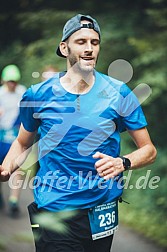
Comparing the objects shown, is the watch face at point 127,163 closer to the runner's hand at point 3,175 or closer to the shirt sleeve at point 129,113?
the shirt sleeve at point 129,113

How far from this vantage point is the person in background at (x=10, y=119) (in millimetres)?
8680

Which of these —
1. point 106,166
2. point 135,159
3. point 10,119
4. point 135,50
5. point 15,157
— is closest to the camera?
point 106,166

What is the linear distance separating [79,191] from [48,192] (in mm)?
212

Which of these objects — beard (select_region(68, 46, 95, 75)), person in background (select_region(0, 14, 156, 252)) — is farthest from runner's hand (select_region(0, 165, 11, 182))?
beard (select_region(68, 46, 95, 75))

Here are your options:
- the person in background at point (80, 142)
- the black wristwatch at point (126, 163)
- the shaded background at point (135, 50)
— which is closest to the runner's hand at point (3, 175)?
the person in background at point (80, 142)

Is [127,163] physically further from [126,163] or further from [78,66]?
[78,66]

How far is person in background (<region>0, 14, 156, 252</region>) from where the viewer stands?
400cm

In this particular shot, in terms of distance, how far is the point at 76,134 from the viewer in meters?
4.02

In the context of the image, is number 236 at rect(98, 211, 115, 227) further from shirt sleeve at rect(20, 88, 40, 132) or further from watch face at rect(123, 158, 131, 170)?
shirt sleeve at rect(20, 88, 40, 132)

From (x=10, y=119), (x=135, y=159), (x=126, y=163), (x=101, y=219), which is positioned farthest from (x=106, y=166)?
(x=10, y=119)

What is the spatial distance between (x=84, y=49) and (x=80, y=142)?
590 mm

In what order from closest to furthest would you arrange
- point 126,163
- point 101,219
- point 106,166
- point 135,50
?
point 106,166, point 126,163, point 101,219, point 135,50

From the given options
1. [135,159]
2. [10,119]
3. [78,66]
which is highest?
[78,66]

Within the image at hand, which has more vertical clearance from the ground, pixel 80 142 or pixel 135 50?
pixel 135 50
